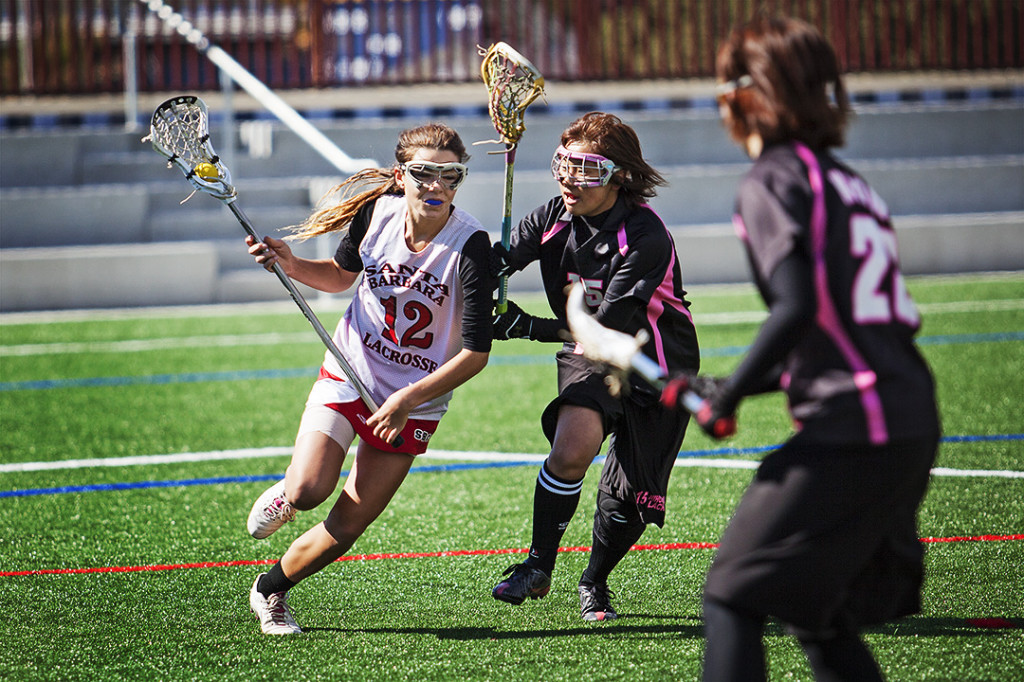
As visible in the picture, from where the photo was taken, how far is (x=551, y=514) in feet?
12.4

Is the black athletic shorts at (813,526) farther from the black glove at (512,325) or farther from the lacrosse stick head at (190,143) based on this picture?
the lacrosse stick head at (190,143)

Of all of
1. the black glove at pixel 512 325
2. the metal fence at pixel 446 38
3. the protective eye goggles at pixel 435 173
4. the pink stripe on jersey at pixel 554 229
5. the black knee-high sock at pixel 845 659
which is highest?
the metal fence at pixel 446 38

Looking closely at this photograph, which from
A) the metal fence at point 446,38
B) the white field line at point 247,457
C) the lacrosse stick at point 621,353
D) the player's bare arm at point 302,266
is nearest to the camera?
the lacrosse stick at point 621,353

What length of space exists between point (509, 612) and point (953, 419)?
13.0ft

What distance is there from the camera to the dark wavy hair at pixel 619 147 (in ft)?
12.7

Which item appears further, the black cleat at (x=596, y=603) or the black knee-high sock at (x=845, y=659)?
the black cleat at (x=596, y=603)

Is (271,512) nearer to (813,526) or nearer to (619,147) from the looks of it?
A: (619,147)

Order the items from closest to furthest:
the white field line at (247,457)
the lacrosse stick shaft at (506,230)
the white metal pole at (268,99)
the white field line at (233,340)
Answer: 1. the lacrosse stick shaft at (506,230)
2. the white field line at (247,457)
3. the white field line at (233,340)
4. the white metal pole at (268,99)

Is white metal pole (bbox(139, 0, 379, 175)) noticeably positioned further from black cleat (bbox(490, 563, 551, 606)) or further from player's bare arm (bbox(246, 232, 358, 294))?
black cleat (bbox(490, 563, 551, 606))

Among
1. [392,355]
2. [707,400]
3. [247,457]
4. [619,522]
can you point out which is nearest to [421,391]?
[392,355]

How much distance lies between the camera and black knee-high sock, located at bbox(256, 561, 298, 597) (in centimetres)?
372

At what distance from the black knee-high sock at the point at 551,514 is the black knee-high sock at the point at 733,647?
147 centimetres

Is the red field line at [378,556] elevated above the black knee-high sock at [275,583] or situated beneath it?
situated beneath

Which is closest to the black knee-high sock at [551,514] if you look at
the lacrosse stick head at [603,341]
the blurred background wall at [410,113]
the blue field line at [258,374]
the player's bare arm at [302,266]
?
the player's bare arm at [302,266]
